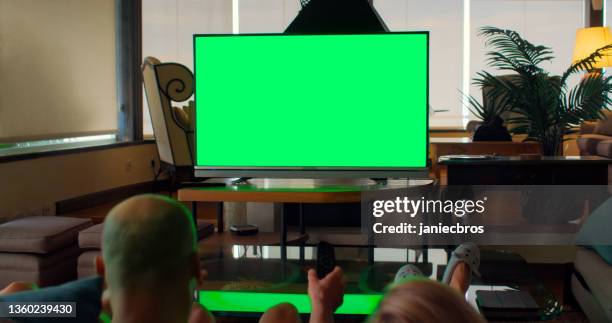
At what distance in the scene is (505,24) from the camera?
928cm

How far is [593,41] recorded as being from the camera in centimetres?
791

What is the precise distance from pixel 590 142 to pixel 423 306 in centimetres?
764

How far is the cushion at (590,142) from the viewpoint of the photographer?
773cm

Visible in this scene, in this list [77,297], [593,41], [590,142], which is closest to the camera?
[77,297]

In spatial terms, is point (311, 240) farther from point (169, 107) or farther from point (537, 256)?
point (169, 107)

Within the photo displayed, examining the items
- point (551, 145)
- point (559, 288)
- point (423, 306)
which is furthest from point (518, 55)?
point (423, 306)

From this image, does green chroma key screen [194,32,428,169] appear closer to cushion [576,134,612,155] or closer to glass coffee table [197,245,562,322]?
glass coffee table [197,245,562,322]

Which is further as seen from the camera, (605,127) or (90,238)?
(605,127)

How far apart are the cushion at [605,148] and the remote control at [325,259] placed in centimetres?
501

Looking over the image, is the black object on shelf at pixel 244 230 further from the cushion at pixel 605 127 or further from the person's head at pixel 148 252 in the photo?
the cushion at pixel 605 127

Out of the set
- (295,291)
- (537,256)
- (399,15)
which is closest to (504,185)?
(537,256)

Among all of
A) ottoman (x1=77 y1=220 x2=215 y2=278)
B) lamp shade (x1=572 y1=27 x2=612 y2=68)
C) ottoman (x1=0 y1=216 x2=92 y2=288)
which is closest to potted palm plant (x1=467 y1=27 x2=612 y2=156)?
ottoman (x1=77 y1=220 x2=215 y2=278)

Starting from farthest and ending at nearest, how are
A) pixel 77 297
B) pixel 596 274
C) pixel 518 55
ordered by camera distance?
pixel 518 55 < pixel 596 274 < pixel 77 297

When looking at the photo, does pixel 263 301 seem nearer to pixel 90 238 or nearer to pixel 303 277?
pixel 303 277
